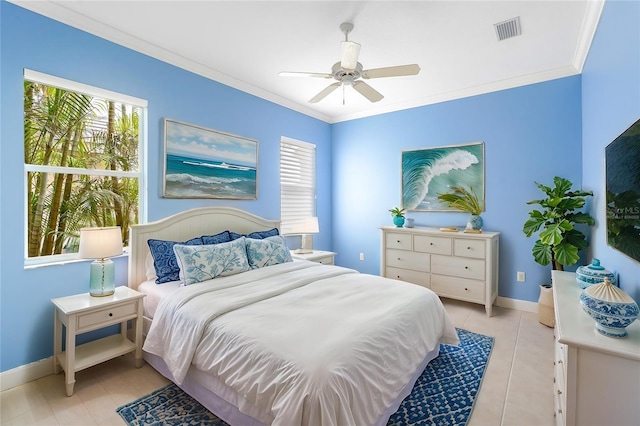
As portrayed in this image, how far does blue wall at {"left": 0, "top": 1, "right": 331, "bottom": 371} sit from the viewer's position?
212 cm

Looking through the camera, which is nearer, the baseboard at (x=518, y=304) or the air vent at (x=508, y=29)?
the air vent at (x=508, y=29)

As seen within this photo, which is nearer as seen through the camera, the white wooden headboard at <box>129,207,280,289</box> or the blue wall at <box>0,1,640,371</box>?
the blue wall at <box>0,1,640,371</box>

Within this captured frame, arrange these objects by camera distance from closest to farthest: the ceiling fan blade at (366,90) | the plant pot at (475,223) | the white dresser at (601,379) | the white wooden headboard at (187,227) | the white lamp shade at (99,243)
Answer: the white dresser at (601,379) → the white lamp shade at (99,243) → the ceiling fan blade at (366,90) → the white wooden headboard at (187,227) → the plant pot at (475,223)

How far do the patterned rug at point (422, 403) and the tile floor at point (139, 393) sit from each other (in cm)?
7

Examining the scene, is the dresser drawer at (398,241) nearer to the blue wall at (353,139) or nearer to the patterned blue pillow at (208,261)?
the blue wall at (353,139)

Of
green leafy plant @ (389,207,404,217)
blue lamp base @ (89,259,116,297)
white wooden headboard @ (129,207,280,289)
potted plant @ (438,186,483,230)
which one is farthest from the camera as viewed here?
green leafy plant @ (389,207,404,217)

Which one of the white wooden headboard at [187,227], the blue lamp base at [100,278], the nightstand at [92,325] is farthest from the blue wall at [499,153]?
the blue lamp base at [100,278]

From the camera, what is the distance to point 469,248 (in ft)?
11.6

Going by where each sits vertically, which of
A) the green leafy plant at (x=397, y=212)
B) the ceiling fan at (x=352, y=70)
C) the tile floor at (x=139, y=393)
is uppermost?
the ceiling fan at (x=352, y=70)

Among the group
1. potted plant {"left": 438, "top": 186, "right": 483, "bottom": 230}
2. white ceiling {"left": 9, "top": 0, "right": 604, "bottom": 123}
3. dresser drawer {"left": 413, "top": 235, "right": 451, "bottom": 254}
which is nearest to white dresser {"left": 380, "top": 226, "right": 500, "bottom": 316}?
dresser drawer {"left": 413, "top": 235, "right": 451, "bottom": 254}

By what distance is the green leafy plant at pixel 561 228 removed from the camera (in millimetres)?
2768

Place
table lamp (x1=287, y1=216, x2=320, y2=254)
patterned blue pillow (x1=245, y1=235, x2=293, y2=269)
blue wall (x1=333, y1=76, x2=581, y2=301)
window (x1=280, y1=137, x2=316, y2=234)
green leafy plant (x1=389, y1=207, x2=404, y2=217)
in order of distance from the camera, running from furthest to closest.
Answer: window (x1=280, y1=137, x2=316, y2=234) < green leafy plant (x1=389, y1=207, x2=404, y2=217) < table lamp (x1=287, y1=216, x2=320, y2=254) < blue wall (x1=333, y1=76, x2=581, y2=301) < patterned blue pillow (x1=245, y1=235, x2=293, y2=269)

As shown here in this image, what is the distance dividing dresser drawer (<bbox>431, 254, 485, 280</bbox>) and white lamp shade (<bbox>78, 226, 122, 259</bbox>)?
11.0 feet

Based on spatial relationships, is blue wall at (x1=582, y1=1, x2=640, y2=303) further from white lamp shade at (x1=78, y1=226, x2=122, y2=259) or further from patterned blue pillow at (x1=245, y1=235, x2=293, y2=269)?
white lamp shade at (x1=78, y1=226, x2=122, y2=259)
